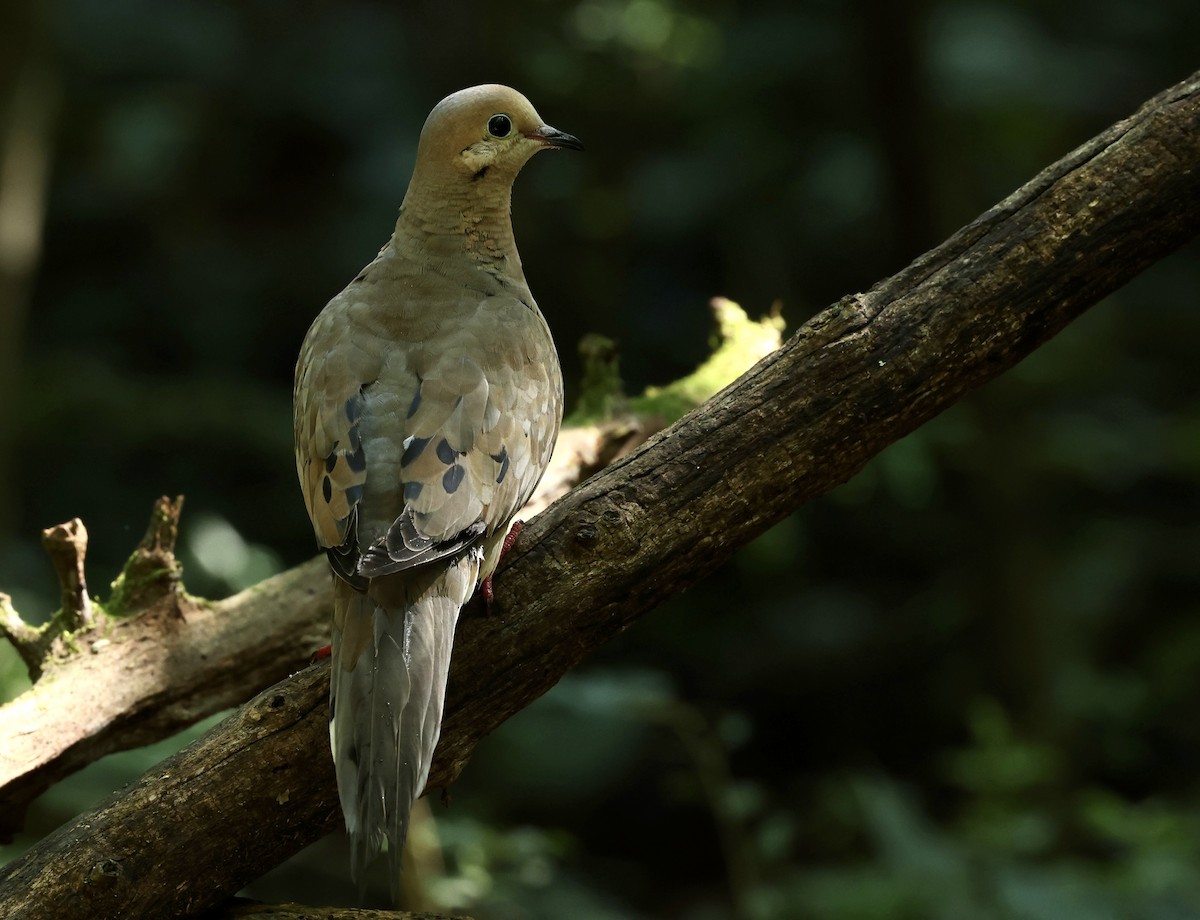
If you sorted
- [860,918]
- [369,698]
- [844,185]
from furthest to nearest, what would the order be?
1. [844,185]
2. [860,918]
3. [369,698]

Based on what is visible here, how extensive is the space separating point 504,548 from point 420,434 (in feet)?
0.95

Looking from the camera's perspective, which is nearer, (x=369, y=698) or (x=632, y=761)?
(x=369, y=698)

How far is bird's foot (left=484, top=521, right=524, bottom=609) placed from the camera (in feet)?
8.42

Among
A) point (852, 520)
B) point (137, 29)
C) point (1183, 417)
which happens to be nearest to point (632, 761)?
point (852, 520)

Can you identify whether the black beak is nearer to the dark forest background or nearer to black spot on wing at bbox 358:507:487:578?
black spot on wing at bbox 358:507:487:578

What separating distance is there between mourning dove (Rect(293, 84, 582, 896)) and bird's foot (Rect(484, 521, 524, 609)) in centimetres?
2

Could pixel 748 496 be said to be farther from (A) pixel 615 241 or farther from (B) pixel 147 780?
(A) pixel 615 241

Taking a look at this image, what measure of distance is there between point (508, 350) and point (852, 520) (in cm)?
494

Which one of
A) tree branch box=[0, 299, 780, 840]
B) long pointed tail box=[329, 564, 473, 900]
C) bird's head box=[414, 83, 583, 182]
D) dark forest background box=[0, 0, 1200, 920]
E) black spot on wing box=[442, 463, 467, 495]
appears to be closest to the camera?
long pointed tail box=[329, 564, 473, 900]

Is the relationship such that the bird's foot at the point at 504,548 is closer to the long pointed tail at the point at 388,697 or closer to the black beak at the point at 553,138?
the long pointed tail at the point at 388,697

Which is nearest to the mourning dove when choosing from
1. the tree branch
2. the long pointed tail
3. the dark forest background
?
the long pointed tail

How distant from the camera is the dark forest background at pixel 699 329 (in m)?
6.18

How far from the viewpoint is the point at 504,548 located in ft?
8.77

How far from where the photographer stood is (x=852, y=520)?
7.56m
